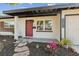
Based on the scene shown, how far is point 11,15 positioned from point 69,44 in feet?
8.21

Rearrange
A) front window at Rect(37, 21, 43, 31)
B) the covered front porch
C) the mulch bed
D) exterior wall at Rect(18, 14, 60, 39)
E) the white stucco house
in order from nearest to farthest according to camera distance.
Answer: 1. the mulch bed
2. the white stucco house
3. the covered front porch
4. exterior wall at Rect(18, 14, 60, 39)
5. front window at Rect(37, 21, 43, 31)

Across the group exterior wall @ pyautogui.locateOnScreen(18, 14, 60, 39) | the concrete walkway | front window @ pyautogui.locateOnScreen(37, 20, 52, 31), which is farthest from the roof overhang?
the concrete walkway

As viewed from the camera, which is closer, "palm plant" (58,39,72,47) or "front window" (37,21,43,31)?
"palm plant" (58,39,72,47)

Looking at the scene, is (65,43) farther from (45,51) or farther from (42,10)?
(42,10)

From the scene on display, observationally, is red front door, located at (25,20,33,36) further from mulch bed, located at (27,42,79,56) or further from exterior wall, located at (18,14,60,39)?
mulch bed, located at (27,42,79,56)

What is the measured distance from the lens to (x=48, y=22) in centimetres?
911

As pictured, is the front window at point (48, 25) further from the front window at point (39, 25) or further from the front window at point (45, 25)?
the front window at point (39, 25)

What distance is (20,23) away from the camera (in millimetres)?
9367

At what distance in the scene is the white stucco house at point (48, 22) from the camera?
843cm

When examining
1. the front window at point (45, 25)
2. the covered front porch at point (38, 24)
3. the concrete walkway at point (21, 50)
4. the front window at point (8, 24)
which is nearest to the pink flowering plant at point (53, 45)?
the covered front porch at point (38, 24)

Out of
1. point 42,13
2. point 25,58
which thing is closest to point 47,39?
point 42,13

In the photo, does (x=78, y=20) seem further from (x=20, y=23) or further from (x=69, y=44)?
(x=20, y=23)

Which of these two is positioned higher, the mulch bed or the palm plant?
the palm plant

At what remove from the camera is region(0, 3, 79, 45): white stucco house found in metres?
8.43
